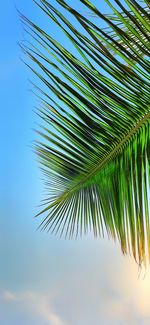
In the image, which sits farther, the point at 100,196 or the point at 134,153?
the point at 100,196

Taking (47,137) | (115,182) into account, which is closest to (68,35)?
(115,182)

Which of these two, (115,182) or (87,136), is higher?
(87,136)

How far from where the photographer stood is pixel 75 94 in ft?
5.03

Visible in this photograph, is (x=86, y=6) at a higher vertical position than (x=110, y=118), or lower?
higher

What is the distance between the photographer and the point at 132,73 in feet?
4.39

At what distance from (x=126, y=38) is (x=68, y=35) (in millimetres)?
173

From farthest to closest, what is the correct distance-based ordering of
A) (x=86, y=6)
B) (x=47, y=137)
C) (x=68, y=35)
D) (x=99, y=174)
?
(x=47, y=137) → (x=99, y=174) → (x=68, y=35) → (x=86, y=6)

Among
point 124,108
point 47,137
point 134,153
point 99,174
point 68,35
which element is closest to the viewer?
point 68,35

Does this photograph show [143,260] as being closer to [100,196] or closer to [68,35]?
[100,196]

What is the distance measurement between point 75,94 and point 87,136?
0.91ft

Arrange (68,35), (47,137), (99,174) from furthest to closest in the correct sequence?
(47,137)
(99,174)
(68,35)

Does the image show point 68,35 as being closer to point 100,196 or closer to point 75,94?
point 75,94

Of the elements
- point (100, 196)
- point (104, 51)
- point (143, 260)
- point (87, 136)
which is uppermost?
point (104, 51)

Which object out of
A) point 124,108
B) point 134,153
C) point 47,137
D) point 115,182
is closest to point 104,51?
point 124,108
